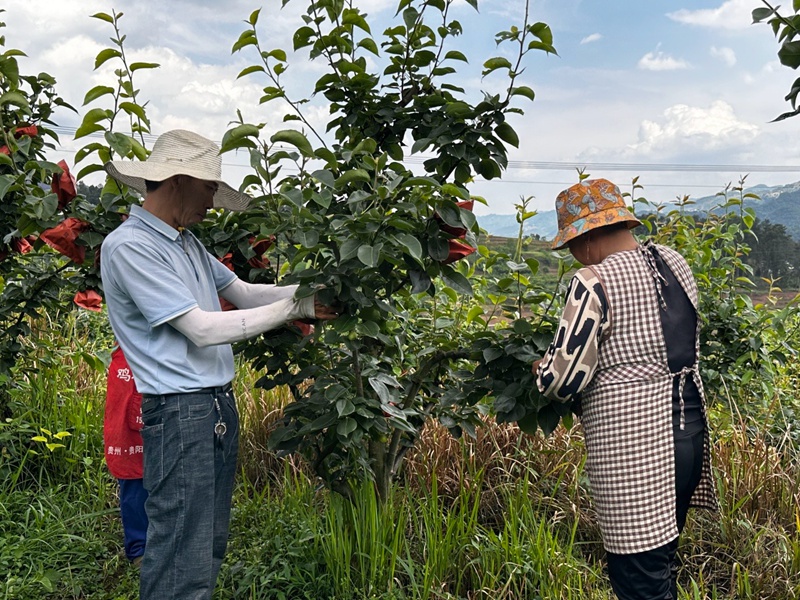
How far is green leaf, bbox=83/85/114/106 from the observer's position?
2346 millimetres

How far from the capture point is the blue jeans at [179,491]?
1.95 meters

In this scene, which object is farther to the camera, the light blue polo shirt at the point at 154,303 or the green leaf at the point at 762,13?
the light blue polo shirt at the point at 154,303

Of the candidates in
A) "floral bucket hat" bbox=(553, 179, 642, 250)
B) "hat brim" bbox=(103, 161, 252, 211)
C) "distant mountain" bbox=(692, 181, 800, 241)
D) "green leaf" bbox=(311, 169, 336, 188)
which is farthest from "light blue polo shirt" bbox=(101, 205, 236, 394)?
"distant mountain" bbox=(692, 181, 800, 241)

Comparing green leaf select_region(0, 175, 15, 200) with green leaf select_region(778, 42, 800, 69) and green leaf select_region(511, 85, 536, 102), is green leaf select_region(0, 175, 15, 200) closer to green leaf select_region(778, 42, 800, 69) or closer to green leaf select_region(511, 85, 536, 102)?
green leaf select_region(511, 85, 536, 102)

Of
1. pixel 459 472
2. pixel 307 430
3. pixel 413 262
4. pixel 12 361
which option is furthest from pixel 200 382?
pixel 12 361

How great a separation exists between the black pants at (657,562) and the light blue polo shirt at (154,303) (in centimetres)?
128

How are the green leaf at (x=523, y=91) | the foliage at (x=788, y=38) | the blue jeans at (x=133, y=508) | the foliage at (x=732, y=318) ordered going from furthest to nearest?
the foliage at (x=732, y=318), the blue jeans at (x=133, y=508), the green leaf at (x=523, y=91), the foliage at (x=788, y=38)

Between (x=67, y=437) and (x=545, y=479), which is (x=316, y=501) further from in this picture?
(x=67, y=437)

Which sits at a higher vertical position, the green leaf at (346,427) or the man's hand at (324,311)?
the man's hand at (324,311)

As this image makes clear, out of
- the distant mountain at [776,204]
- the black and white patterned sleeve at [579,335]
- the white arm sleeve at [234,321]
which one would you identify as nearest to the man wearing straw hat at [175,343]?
the white arm sleeve at [234,321]

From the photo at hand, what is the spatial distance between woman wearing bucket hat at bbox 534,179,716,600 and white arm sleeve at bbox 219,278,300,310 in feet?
2.88

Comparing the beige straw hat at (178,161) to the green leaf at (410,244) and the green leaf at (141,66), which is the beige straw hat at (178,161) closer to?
the green leaf at (141,66)

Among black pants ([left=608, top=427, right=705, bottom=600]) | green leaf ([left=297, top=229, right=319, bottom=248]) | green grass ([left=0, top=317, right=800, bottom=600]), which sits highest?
green leaf ([left=297, top=229, right=319, bottom=248])

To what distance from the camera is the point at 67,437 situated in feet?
12.5
